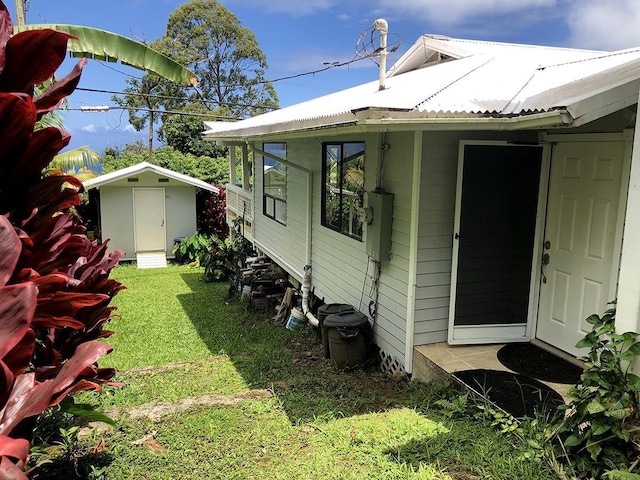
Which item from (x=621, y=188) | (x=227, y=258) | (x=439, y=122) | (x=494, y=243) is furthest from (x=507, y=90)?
(x=227, y=258)

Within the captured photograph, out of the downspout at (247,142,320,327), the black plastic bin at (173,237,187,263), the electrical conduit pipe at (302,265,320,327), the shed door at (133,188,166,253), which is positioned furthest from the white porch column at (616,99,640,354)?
the shed door at (133,188,166,253)

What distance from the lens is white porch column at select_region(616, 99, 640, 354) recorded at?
2.86 metres

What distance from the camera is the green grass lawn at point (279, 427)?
3586 millimetres

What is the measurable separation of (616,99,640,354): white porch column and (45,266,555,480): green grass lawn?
1114 mm

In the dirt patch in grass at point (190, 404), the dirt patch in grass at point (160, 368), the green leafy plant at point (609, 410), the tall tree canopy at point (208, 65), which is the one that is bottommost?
the dirt patch in grass at point (160, 368)

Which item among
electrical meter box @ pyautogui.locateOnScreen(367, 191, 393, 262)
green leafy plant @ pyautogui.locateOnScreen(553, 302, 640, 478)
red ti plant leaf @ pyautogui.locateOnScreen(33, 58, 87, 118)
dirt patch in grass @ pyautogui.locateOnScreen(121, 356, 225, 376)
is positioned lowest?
dirt patch in grass @ pyautogui.locateOnScreen(121, 356, 225, 376)

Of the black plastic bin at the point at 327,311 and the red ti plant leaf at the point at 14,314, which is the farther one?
the black plastic bin at the point at 327,311

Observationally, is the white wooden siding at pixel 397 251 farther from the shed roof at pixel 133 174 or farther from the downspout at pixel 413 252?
the shed roof at pixel 133 174

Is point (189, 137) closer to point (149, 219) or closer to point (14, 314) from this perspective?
point (149, 219)

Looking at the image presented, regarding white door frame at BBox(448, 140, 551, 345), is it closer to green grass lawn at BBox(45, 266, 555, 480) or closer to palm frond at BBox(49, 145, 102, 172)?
green grass lawn at BBox(45, 266, 555, 480)

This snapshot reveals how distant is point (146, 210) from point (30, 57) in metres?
14.6

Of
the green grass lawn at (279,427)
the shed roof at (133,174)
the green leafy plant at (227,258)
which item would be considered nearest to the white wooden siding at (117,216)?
the shed roof at (133,174)

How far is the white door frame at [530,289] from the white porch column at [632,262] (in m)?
2.42

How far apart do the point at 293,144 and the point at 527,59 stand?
4.62 meters
